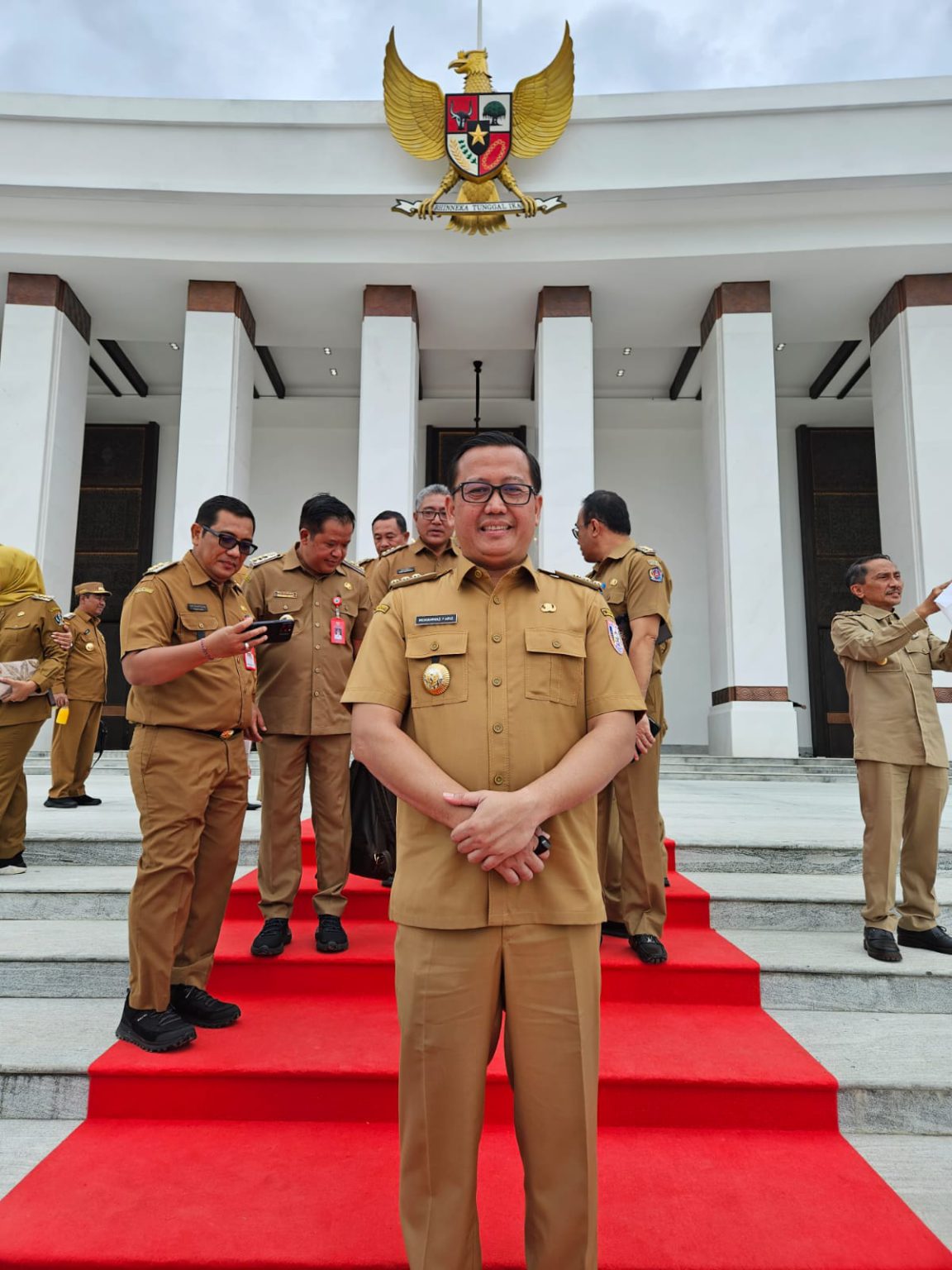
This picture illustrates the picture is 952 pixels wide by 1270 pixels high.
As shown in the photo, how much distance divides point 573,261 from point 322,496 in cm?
806

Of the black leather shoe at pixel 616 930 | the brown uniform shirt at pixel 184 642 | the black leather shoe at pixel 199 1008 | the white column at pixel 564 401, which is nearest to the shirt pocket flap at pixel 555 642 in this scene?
the brown uniform shirt at pixel 184 642

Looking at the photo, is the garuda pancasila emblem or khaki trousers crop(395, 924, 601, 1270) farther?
the garuda pancasila emblem

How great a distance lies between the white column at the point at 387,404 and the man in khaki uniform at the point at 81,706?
159 inches

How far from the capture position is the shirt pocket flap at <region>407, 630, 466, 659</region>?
1.53 metres

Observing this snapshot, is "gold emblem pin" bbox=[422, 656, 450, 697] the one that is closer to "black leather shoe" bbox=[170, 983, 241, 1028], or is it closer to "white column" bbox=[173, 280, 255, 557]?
"black leather shoe" bbox=[170, 983, 241, 1028]

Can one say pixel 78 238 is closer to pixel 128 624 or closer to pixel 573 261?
pixel 573 261

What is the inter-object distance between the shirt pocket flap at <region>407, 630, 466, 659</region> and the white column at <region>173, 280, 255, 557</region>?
906 centimetres

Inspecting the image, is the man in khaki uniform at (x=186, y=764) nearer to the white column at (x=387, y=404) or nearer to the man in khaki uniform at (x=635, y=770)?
the man in khaki uniform at (x=635, y=770)

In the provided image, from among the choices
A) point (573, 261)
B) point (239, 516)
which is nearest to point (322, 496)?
point (239, 516)

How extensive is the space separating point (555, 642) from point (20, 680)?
3516 millimetres

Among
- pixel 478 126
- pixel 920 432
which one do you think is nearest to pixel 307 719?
pixel 478 126

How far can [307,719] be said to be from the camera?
313 cm

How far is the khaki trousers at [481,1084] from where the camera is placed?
1.40m

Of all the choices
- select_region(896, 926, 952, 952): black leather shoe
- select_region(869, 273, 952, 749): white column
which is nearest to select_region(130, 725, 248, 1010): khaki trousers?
select_region(896, 926, 952, 952): black leather shoe
